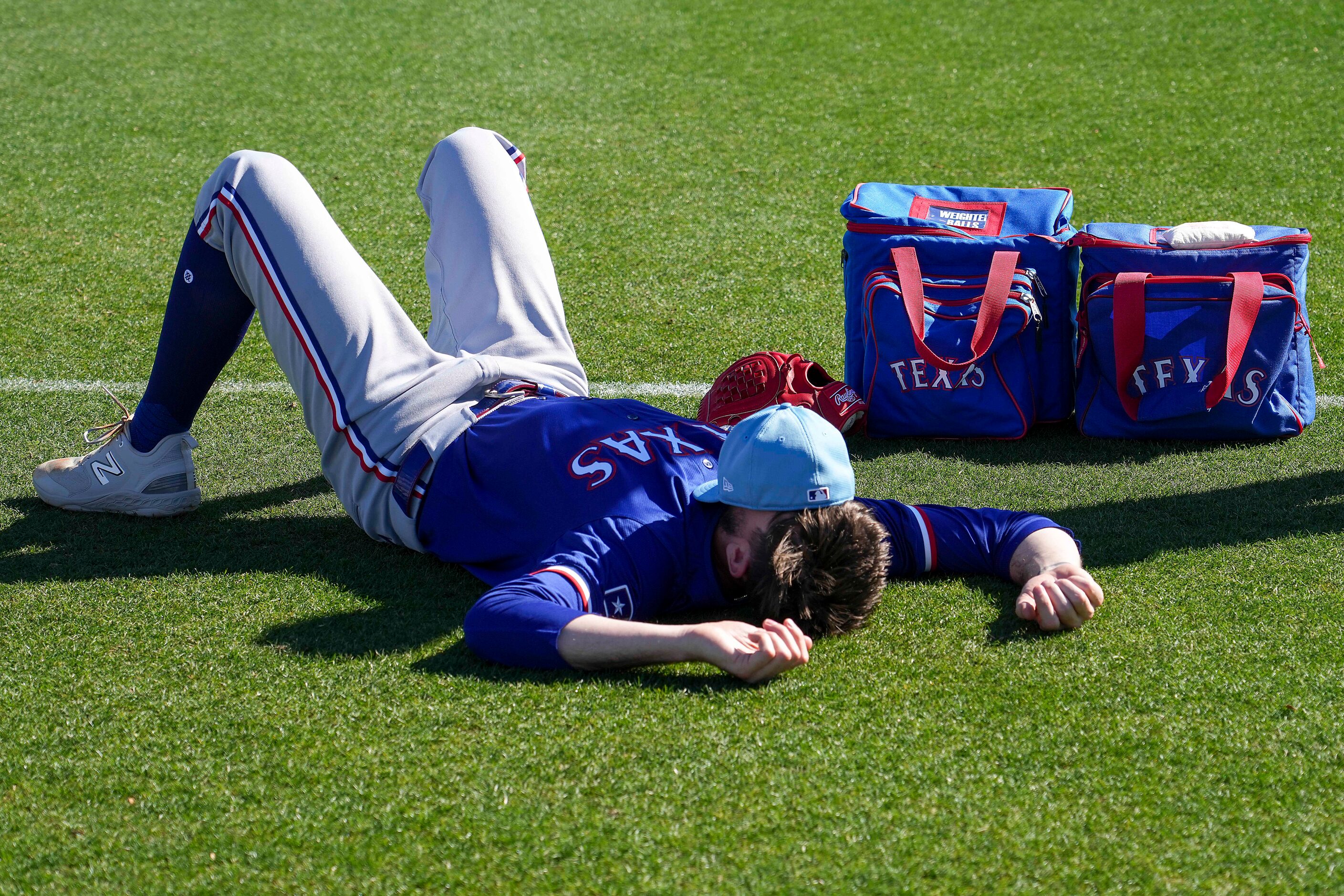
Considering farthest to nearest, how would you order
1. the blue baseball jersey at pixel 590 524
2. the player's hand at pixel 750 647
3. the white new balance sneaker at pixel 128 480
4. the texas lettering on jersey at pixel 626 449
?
the white new balance sneaker at pixel 128 480 → the texas lettering on jersey at pixel 626 449 → the blue baseball jersey at pixel 590 524 → the player's hand at pixel 750 647

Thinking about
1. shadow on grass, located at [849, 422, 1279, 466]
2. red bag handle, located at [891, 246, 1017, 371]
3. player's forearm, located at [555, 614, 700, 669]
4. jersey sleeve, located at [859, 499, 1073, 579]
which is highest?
red bag handle, located at [891, 246, 1017, 371]

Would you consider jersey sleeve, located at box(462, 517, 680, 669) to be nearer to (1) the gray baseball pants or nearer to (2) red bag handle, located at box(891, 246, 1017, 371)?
(1) the gray baseball pants

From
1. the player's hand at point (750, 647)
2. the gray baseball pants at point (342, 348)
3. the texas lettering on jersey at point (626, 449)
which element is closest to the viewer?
the player's hand at point (750, 647)

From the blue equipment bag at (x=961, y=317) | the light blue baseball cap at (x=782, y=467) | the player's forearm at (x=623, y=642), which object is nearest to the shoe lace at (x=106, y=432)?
the player's forearm at (x=623, y=642)

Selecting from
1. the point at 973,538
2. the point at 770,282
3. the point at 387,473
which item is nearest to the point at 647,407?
the point at 387,473

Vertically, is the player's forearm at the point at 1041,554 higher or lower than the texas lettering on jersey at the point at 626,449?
lower

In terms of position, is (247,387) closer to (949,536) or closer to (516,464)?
(516,464)

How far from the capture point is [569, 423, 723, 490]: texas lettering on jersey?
3.09m

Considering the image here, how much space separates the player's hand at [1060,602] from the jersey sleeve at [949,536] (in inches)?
9.4

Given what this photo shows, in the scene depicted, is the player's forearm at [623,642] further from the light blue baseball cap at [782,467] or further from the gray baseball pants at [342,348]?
the gray baseball pants at [342,348]

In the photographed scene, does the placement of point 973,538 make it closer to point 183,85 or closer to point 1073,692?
point 1073,692

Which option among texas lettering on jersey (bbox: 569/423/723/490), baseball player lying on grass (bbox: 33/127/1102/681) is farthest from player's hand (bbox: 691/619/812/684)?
texas lettering on jersey (bbox: 569/423/723/490)

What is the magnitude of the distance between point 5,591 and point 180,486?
2.04 ft

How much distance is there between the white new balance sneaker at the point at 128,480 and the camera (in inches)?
150
